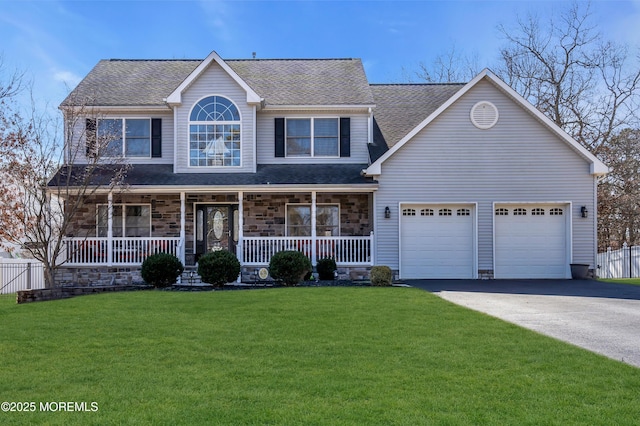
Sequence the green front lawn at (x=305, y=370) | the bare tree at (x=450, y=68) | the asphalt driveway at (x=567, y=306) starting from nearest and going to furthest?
the green front lawn at (x=305, y=370) < the asphalt driveway at (x=567, y=306) < the bare tree at (x=450, y=68)

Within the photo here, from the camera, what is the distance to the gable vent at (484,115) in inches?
642

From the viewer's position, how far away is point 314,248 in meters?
16.0

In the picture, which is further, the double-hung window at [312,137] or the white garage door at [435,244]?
the double-hung window at [312,137]

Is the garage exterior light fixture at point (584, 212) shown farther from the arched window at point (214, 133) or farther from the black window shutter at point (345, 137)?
the arched window at point (214, 133)

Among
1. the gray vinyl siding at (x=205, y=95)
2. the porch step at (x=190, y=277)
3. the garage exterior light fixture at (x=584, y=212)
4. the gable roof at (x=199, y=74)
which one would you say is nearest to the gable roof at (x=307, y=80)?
the gable roof at (x=199, y=74)

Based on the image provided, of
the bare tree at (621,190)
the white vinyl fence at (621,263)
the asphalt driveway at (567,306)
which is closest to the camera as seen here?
the asphalt driveway at (567,306)

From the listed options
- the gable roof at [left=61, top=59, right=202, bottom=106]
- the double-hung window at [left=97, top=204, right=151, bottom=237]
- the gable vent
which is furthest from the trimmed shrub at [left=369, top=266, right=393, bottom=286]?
the gable roof at [left=61, top=59, right=202, bottom=106]

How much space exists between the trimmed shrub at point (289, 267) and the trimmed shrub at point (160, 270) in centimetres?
261

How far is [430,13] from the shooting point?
19.4m

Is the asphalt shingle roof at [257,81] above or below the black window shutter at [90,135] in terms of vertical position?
above

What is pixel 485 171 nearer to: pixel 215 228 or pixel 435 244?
pixel 435 244

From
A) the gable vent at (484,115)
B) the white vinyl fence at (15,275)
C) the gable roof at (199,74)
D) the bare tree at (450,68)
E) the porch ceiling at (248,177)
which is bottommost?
the white vinyl fence at (15,275)

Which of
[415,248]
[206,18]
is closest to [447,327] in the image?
[415,248]

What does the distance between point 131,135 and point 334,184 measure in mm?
7148
